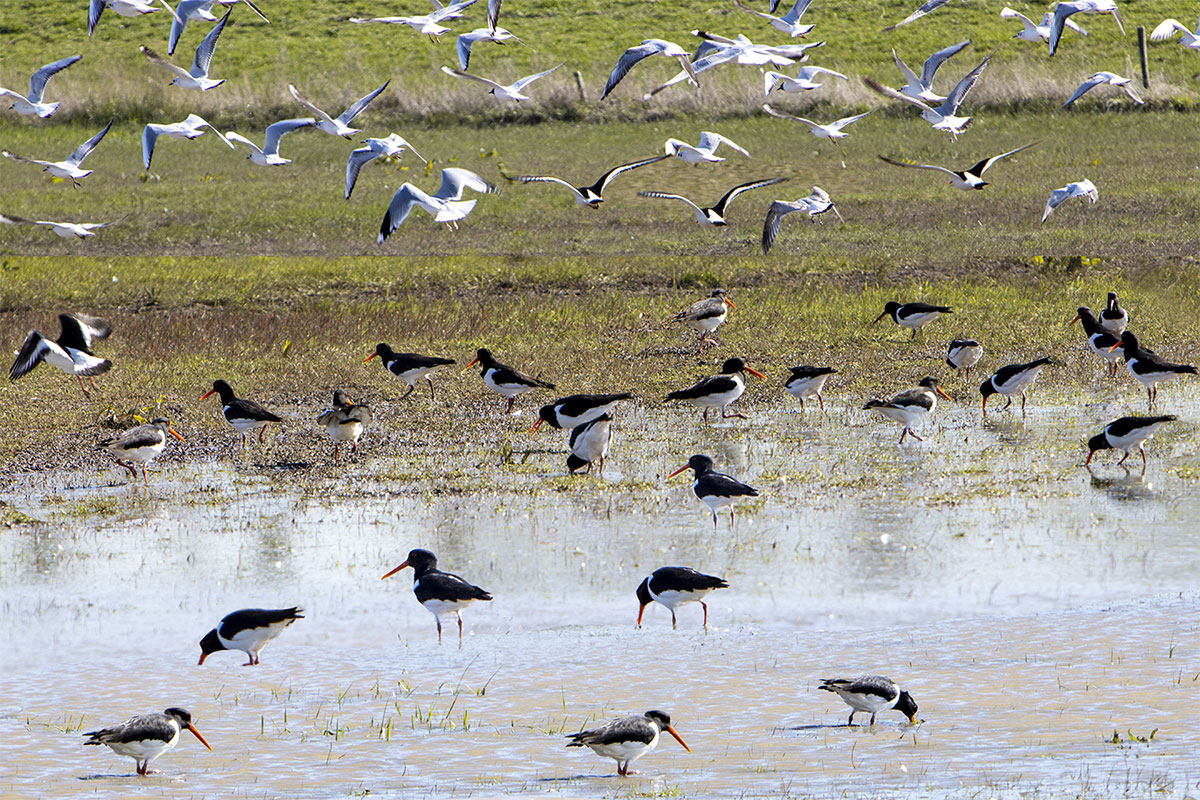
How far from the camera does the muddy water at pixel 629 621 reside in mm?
7980

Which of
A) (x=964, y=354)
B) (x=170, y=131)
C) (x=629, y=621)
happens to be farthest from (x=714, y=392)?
(x=170, y=131)

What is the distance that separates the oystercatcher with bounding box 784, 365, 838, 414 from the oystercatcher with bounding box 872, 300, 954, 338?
304 cm

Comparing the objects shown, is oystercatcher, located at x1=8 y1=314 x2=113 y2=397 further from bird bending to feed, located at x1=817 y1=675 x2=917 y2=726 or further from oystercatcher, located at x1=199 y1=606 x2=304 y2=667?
bird bending to feed, located at x1=817 y1=675 x2=917 y2=726

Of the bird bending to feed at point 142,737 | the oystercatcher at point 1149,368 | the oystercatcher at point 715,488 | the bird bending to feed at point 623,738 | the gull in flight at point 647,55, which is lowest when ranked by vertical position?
the oystercatcher at point 715,488

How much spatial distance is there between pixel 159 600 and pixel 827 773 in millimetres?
6030

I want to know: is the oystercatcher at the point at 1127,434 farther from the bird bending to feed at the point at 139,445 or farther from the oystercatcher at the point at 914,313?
the bird bending to feed at the point at 139,445

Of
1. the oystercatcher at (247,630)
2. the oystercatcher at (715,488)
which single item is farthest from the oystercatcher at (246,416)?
the oystercatcher at (247,630)

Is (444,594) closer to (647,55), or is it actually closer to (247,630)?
(247,630)

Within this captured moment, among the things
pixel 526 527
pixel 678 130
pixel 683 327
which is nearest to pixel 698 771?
pixel 526 527

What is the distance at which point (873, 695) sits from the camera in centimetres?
817

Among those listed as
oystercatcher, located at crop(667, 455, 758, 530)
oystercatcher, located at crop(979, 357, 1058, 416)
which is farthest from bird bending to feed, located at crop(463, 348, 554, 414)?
oystercatcher, located at crop(979, 357, 1058, 416)

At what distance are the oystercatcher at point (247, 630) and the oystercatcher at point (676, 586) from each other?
260 centimetres

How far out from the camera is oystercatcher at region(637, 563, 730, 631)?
1025cm

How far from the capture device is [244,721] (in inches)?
350
